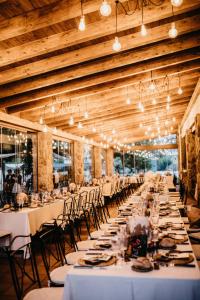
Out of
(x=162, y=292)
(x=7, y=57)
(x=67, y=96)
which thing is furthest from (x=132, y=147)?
(x=162, y=292)

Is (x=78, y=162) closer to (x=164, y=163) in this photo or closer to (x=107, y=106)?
(x=107, y=106)

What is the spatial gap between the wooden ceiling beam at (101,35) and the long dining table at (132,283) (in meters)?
3.47

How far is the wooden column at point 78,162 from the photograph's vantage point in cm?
1345

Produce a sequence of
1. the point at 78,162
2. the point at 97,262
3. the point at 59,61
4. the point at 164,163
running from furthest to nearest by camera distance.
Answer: the point at 164,163
the point at 78,162
the point at 59,61
the point at 97,262

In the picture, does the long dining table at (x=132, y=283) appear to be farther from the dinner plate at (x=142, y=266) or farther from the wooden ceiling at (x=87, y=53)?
the wooden ceiling at (x=87, y=53)

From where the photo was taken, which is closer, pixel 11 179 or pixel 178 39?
pixel 178 39

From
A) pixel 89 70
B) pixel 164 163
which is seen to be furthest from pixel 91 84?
pixel 164 163

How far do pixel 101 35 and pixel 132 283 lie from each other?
362 cm

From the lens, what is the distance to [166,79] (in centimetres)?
824

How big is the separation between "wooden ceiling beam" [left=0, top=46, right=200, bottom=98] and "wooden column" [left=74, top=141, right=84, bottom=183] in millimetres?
7190

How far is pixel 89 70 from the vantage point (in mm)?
5961

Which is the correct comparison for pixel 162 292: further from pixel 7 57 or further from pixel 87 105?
pixel 87 105

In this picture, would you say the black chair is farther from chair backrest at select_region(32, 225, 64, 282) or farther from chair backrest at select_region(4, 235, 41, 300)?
chair backrest at select_region(4, 235, 41, 300)

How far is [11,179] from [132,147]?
45.0ft
